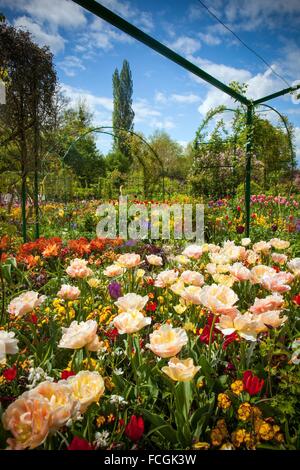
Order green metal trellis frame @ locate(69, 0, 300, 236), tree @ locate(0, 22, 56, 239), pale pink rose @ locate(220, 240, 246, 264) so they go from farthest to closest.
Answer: tree @ locate(0, 22, 56, 239), green metal trellis frame @ locate(69, 0, 300, 236), pale pink rose @ locate(220, 240, 246, 264)

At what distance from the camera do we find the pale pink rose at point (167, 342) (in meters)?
0.82

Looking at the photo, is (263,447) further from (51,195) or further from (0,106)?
(51,195)

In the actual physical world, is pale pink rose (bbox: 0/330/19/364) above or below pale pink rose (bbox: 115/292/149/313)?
below

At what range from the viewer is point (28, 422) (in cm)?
62

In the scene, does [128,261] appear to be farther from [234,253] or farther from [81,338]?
[81,338]

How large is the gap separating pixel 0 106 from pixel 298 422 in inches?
147

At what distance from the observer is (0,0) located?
2672mm

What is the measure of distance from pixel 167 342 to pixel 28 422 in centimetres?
38

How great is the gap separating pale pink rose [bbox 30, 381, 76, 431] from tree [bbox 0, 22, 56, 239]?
2992 millimetres

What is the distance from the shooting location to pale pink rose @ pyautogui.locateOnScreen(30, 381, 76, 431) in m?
0.63

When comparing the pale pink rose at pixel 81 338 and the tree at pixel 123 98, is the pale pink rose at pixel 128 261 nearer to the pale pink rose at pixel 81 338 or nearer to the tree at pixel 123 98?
the pale pink rose at pixel 81 338

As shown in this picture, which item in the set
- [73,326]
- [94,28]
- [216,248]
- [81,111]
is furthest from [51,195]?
[81,111]

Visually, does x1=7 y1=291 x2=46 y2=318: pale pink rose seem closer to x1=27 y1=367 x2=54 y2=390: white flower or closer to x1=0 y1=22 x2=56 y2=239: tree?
x1=27 y1=367 x2=54 y2=390: white flower

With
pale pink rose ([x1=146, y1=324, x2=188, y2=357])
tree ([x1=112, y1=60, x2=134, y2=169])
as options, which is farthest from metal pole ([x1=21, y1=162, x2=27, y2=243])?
tree ([x1=112, y1=60, x2=134, y2=169])
